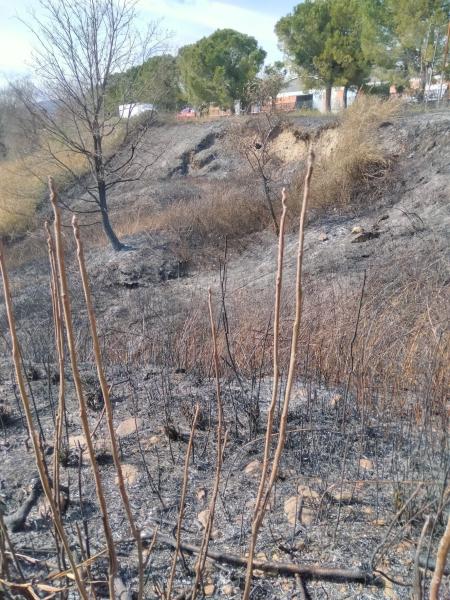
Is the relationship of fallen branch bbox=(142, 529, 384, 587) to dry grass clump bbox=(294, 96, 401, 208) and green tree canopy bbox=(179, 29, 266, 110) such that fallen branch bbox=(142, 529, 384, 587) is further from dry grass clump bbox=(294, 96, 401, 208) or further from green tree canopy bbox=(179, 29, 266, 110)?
green tree canopy bbox=(179, 29, 266, 110)

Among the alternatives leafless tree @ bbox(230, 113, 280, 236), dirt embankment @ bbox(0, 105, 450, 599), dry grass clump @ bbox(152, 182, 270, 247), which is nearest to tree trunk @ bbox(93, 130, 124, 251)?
dry grass clump @ bbox(152, 182, 270, 247)

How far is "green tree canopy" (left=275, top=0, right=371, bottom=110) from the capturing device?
2450cm

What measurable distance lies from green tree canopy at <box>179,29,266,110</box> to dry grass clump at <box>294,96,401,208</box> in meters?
15.3

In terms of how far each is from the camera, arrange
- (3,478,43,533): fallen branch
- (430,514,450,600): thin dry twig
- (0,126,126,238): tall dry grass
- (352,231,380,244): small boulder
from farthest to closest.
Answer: (0,126,126,238): tall dry grass < (352,231,380,244): small boulder < (3,478,43,533): fallen branch < (430,514,450,600): thin dry twig

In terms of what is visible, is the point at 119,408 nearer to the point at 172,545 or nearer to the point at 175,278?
the point at 172,545

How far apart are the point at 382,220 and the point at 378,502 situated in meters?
9.84

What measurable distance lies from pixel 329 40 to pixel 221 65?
22.6 ft

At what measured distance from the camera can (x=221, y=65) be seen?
29609mm

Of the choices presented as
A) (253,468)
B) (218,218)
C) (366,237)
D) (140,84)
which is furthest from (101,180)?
(253,468)

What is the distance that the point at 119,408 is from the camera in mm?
3551

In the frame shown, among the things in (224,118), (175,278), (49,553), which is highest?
(224,118)

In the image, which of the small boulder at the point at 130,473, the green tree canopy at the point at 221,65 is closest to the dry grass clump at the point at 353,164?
the small boulder at the point at 130,473

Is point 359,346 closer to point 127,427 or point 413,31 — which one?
point 127,427

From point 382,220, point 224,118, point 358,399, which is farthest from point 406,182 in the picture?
point 224,118
